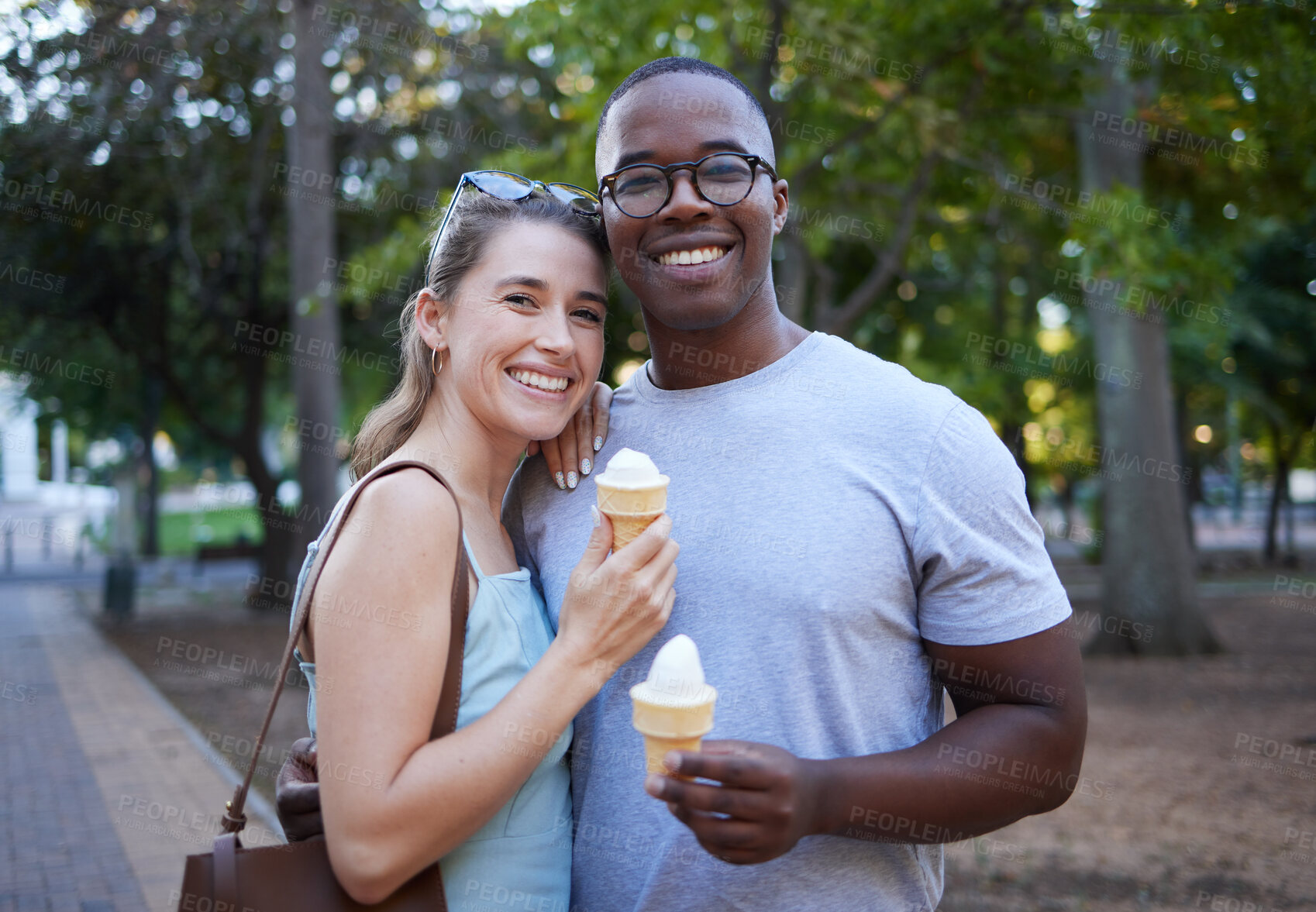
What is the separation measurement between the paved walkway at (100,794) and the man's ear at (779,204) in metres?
5.37

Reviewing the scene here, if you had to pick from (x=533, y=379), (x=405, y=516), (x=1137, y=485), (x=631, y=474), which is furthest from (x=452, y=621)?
(x=1137, y=485)

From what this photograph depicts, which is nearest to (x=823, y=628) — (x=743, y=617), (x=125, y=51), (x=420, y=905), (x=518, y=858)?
(x=743, y=617)

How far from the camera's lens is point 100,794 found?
779 centimetres

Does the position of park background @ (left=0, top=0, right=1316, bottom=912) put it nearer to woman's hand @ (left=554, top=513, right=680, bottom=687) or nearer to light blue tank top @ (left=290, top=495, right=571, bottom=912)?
light blue tank top @ (left=290, top=495, right=571, bottom=912)

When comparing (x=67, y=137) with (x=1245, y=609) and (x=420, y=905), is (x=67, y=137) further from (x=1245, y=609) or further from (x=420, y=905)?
(x=1245, y=609)

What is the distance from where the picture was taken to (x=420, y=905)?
73.9 inches

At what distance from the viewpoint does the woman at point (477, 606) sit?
5.85 feet

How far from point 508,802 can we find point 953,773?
877 millimetres

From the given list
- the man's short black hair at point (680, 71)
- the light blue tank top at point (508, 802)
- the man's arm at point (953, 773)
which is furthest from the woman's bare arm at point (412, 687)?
the man's short black hair at point (680, 71)

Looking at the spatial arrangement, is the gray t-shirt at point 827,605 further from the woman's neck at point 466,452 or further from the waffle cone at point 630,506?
the woman's neck at point 466,452

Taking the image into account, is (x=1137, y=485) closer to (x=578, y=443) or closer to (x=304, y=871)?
(x=578, y=443)

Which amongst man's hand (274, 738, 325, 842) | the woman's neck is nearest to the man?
the woman's neck

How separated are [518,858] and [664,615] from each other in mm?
597

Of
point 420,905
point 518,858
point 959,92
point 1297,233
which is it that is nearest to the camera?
point 420,905
